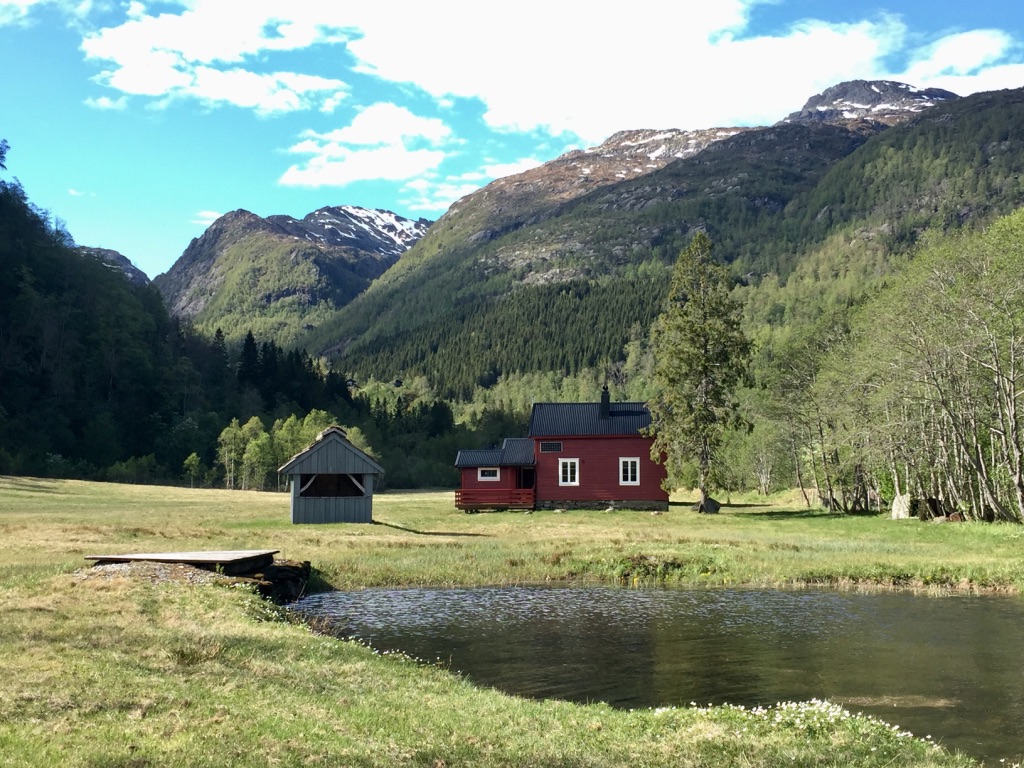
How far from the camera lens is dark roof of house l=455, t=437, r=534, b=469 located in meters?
64.4

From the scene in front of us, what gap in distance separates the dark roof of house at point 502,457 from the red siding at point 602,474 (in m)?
2.11

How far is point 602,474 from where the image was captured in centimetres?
6378

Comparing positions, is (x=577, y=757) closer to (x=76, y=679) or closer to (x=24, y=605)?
(x=76, y=679)

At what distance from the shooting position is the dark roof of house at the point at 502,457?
64.4 m

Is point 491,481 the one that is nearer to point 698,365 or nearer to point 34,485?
point 698,365

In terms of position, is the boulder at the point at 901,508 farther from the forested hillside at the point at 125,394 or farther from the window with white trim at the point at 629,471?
the forested hillside at the point at 125,394

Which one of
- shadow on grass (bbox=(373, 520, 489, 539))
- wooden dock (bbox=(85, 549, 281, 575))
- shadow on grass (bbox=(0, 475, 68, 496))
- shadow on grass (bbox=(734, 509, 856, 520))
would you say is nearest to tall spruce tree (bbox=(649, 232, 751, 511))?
shadow on grass (bbox=(734, 509, 856, 520))

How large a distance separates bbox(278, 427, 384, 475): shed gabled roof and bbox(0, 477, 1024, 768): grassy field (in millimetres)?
13429

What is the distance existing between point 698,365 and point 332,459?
27925mm

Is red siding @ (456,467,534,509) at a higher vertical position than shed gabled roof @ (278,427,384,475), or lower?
lower

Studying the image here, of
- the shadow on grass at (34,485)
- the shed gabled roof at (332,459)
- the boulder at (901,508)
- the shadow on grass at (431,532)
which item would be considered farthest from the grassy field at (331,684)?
the shadow on grass at (34,485)

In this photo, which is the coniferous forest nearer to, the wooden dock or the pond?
the pond

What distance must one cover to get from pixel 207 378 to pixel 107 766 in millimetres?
153075

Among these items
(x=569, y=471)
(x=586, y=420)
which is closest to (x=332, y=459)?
(x=569, y=471)
